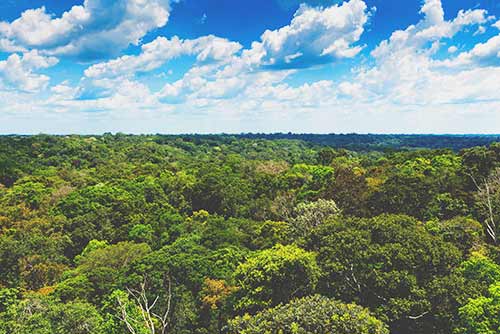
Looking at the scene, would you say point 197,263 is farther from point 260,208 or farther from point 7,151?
point 7,151

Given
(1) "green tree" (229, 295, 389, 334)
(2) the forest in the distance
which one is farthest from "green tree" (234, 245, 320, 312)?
(1) "green tree" (229, 295, 389, 334)

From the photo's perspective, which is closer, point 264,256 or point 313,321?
point 313,321

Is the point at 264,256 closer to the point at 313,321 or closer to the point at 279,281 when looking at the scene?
the point at 279,281

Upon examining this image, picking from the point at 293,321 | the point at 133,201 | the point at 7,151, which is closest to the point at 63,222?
the point at 133,201

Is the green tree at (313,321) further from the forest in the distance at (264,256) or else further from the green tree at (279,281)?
the green tree at (279,281)

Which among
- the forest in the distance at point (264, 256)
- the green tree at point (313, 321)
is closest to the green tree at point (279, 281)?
the forest in the distance at point (264, 256)

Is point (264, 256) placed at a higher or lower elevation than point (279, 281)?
higher

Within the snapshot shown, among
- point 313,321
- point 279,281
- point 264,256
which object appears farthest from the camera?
point 264,256

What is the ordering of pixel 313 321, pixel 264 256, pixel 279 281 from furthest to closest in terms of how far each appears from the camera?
pixel 264 256, pixel 279 281, pixel 313 321

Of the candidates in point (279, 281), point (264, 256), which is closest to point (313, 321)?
point (279, 281)
